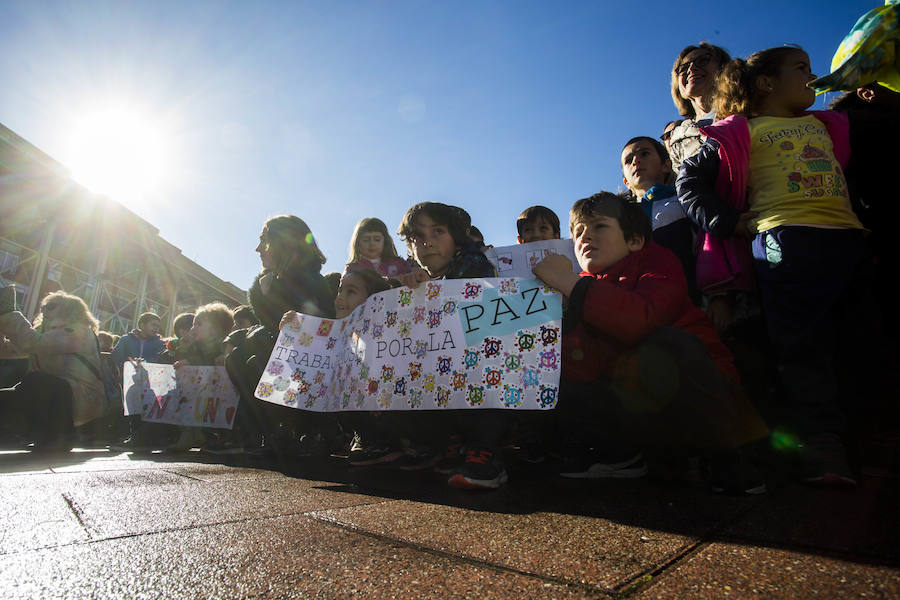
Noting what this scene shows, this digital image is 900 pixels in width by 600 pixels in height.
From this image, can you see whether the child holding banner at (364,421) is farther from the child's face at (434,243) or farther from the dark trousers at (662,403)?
the dark trousers at (662,403)

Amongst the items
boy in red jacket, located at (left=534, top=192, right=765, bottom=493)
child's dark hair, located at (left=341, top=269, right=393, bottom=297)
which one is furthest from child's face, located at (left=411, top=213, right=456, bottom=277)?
boy in red jacket, located at (left=534, top=192, right=765, bottom=493)

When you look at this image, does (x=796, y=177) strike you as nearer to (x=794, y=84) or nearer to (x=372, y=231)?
(x=794, y=84)

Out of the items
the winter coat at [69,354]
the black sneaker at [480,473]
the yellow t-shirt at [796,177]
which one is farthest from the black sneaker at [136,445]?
the yellow t-shirt at [796,177]

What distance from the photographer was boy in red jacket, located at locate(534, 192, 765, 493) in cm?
157

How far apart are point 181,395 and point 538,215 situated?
3.56 metres

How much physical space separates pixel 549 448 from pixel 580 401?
0.90 metres

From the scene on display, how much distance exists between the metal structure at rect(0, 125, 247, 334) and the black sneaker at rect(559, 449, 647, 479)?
8.81 meters

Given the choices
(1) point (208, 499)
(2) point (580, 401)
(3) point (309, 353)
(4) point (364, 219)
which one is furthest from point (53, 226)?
(2) point (580, 401)

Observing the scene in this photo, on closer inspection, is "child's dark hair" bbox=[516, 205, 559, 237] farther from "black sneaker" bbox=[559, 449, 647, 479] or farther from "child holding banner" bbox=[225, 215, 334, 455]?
"black sneaker" bbox=[559, 449, 647, 479]

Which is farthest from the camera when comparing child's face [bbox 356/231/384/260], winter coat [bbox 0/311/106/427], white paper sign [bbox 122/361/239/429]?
child's face [bbox 356/231/384/260]

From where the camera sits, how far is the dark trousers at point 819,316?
5.88 feet

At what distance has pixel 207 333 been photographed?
15.7 feet

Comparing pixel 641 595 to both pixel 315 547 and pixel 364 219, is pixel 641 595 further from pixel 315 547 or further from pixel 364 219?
pixel 364 219

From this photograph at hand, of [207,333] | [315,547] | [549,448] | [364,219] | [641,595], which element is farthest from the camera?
[207,333]
